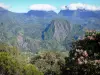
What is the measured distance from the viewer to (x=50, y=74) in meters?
61.8

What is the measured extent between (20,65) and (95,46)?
3734cm

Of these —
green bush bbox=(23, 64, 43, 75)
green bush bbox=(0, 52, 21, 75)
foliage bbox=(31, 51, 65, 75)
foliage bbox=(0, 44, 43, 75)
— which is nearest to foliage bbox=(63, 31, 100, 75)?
green bush bbox=(0, 52, 21, 75)

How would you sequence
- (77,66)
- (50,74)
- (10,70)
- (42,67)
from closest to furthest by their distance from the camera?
(77,66)
(10,70)
(50,74)
(42,67)

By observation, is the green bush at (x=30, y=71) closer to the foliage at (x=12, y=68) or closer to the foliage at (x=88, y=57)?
the foliage at (x=12, y=68)

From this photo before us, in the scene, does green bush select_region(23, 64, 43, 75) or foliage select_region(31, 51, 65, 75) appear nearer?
green bush select_region(23, 64, 43, 75)

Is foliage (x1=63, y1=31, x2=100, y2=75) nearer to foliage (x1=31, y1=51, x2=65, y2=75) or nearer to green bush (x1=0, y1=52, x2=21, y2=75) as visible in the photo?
green bush (x1=0, y1=52, x2=21, y2=75)

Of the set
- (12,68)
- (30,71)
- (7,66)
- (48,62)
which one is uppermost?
(7,66)

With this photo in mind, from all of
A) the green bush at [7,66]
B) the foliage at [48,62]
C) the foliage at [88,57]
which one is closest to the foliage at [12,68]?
the green bush at [7,66]

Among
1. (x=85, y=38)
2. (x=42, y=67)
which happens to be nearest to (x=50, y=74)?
(x=42, y=67)

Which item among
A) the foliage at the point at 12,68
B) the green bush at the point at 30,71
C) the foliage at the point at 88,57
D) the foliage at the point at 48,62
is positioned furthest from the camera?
the foliage at the point at 48,62

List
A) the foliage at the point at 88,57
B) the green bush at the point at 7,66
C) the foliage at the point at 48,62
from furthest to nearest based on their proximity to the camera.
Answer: the foliage at the point at 48,62, the green bush at the point at 7,66, the foliage at the point at 88,57

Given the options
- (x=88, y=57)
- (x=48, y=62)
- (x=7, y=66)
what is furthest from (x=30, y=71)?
(x=88, y=57)

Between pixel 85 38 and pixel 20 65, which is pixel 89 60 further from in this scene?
pixel 20 65

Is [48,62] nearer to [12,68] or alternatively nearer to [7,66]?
[12,68]
